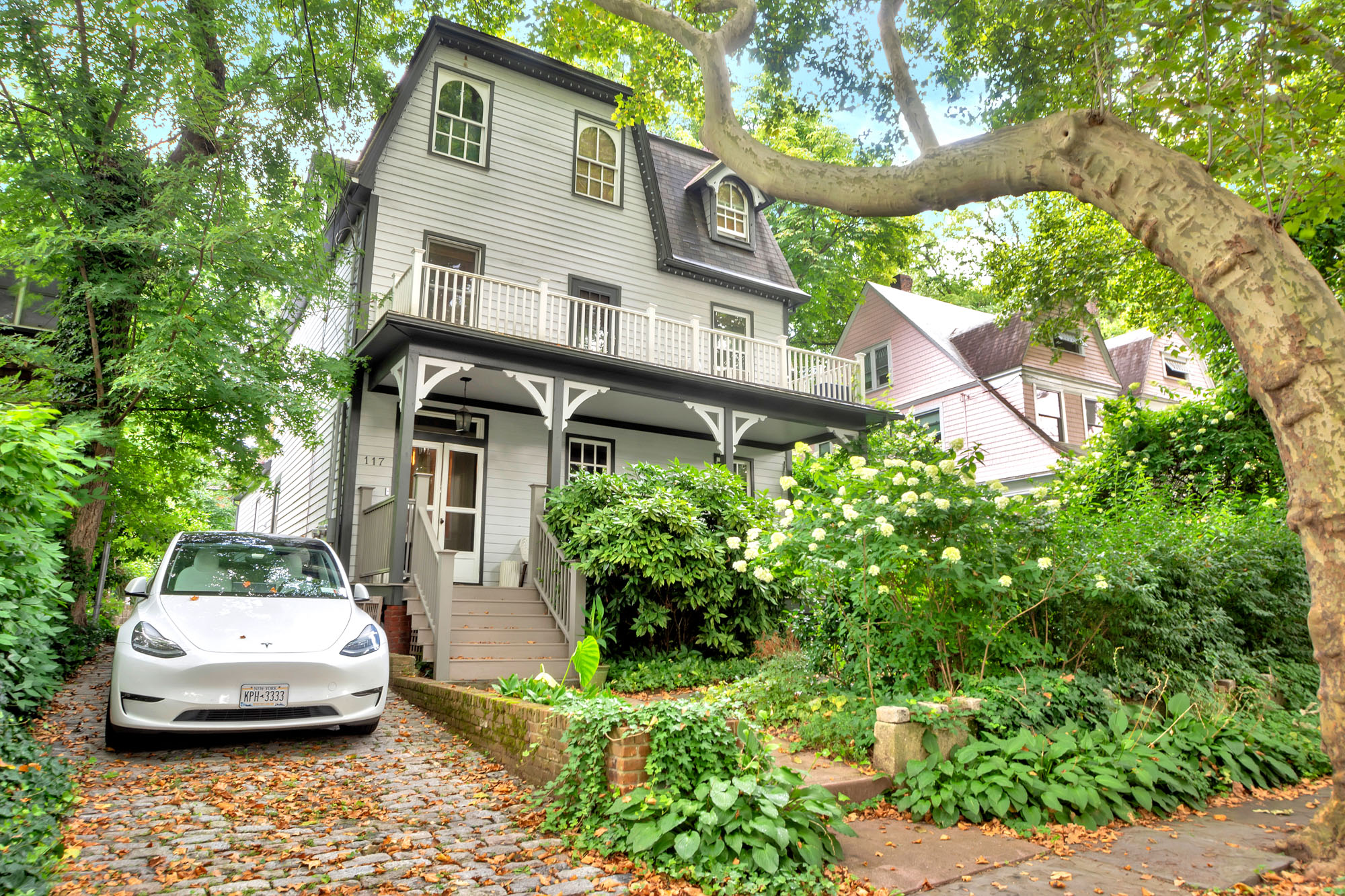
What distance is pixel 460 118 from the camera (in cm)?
1348

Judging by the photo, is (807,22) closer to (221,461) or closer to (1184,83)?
(1184,83)

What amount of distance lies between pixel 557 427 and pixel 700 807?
802cm

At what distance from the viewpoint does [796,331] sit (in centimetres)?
2569

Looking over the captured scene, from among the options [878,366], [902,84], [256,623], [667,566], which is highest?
[878,366]

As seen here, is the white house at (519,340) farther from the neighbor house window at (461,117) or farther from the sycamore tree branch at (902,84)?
the sycamore tree branch at (902,84)

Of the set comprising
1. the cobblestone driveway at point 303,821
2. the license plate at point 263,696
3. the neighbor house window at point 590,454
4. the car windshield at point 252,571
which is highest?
the neighbor house window at point 590,454

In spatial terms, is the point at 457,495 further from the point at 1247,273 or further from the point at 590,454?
the point at 1247,273

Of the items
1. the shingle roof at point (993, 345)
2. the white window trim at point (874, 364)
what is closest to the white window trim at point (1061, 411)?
the shingle roof at point (993, 345)

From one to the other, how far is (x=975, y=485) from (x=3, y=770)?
6.27 m

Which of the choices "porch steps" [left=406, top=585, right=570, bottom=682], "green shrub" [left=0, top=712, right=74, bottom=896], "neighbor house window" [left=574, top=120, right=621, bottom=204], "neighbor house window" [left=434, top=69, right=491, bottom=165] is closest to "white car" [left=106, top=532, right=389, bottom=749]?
"green shrub" [left=0, top=712, right=74, bottom=896]

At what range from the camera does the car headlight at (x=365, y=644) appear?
18.6ft

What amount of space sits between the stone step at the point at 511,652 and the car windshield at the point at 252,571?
188cm

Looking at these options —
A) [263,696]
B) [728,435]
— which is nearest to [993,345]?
[728,435]

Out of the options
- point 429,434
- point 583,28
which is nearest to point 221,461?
point 429,434
